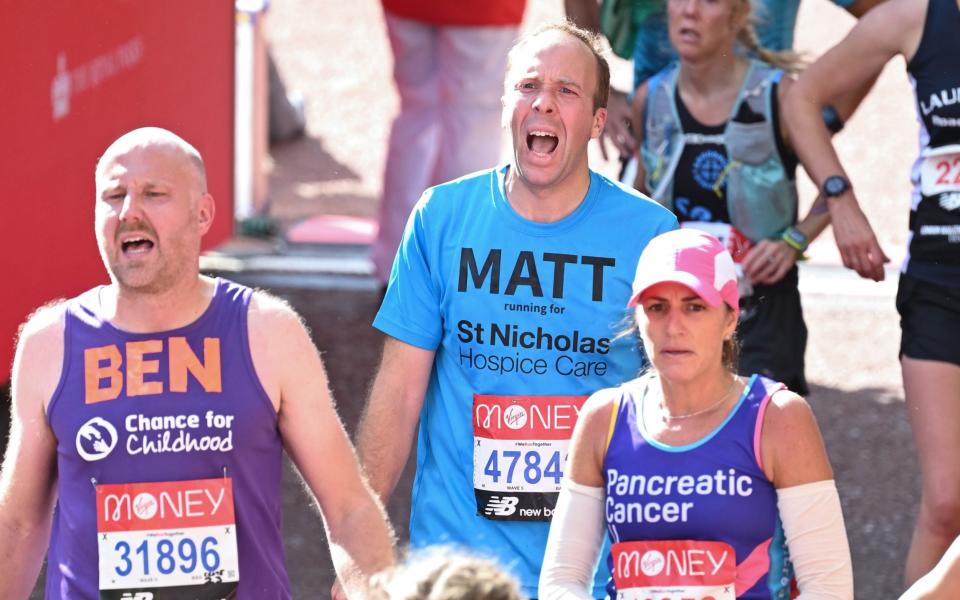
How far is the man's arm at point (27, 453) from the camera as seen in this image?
3574mm

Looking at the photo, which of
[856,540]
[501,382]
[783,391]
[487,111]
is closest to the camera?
[783,391]

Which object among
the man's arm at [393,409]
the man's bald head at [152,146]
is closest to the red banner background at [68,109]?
the man's arm at [393,409]

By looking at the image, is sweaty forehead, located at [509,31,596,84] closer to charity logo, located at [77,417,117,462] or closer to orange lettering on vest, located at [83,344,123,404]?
orange lettering on vest, located at [83,344,123,404]

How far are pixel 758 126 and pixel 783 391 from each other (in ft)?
6.69

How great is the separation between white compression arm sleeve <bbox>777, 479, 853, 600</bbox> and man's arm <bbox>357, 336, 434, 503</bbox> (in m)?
1.09

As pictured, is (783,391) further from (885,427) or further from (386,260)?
(386,260)

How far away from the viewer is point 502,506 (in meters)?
4.12

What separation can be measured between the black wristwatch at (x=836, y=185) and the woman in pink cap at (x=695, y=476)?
1577mm

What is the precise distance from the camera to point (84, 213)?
6984mm

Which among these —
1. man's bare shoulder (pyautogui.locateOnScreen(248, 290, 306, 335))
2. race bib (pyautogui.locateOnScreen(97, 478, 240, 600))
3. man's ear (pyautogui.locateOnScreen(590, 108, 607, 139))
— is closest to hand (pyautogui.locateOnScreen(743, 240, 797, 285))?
man's ear (pyautogui.locateOnScreen(590, 108, 607, 139))

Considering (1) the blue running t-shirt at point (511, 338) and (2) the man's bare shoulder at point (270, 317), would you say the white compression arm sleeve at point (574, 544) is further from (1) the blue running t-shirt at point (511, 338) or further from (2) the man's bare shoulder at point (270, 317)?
(2) the man's bare shoulder at point (270, 317)

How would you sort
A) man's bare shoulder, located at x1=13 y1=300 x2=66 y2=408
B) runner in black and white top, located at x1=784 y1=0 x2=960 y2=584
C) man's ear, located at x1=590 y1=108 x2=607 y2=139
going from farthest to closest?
runner in black and white top, located at x1=784 y1=0 x2=960 y2=584 → man's ear, located at x1=590 y1=108 x2=607 y2=139 → man's bare shoulder, located at x1=13 y1=300 x2=66 y2=408

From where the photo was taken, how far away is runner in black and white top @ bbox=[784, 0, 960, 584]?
475 centimetres

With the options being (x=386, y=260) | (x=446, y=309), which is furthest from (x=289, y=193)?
(x=446, y=309)
